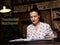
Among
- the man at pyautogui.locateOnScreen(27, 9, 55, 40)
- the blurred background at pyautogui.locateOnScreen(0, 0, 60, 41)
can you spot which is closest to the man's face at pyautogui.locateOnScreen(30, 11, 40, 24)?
the man at pyautogui.locateOnScreen(27, 9, 55, 40)

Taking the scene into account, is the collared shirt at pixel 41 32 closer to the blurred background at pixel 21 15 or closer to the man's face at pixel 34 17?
the man's face at pixel 34 17

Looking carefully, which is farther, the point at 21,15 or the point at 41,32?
the point at 21,15

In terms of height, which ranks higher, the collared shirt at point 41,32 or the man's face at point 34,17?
the man's face at point 34,17

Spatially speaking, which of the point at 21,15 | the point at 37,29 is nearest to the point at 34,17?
the point at 37,29

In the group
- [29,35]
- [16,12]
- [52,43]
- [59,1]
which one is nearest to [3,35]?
[16,12]

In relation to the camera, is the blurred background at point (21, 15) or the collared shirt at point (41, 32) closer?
the collared shirt at point (41, 32)

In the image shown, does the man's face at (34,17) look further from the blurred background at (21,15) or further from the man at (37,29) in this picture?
the blurred background at (21,15)

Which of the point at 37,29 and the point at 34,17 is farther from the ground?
the point at 34,17

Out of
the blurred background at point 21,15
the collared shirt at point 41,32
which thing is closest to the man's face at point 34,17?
the collared shirt at point 41,32

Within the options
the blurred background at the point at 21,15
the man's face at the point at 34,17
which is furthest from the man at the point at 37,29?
the blurred background at the point at 21,15

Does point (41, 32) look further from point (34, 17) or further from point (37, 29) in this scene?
point (34, 17)

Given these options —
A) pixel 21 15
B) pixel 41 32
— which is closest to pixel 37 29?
pixel 41 32

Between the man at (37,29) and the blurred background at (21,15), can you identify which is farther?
the blurred background at (21,15)

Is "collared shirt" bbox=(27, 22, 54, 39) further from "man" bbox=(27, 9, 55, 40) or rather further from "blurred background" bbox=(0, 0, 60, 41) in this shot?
"blurred background" bbox=(0, 0, 60, 41)
